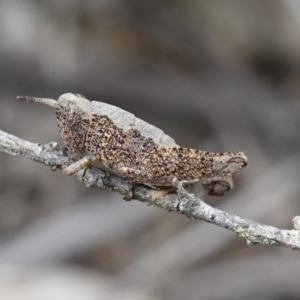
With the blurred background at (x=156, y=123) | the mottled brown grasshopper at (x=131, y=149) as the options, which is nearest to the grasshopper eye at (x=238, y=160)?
the mottled brown grasshopper at (x=131, y=149)

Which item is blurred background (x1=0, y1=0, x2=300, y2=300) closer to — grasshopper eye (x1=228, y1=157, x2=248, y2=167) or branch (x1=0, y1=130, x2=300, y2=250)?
grasshopper eye (x1=228, y1=157, x2=248, y2=167)

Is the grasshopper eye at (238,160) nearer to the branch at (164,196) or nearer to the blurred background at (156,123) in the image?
the branch at (164,196)

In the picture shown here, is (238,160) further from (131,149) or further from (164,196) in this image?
(131,149)

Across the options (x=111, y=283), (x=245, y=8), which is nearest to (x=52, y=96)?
(x=111, y=283)

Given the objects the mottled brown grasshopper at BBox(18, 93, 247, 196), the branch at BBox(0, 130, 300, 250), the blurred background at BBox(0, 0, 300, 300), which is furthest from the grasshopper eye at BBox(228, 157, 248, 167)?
the blurred background at BBox(0, 0, 300, 300)

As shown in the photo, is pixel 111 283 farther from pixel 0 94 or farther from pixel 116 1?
pixel 116 1

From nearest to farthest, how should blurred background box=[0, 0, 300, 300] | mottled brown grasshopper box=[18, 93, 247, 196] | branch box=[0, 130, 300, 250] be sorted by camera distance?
1. branch box=[0, 130, 300, 250]
2. mottled brown grasshopper box=[18, 93, 247, 196]
3. blurred background box=[0, 0, 300, 300]
